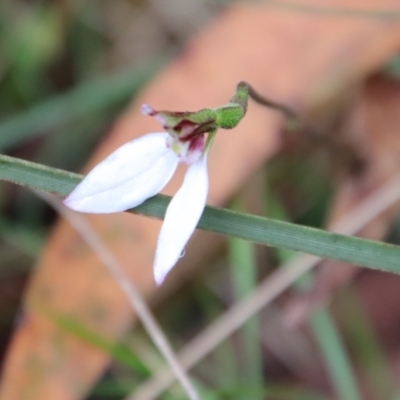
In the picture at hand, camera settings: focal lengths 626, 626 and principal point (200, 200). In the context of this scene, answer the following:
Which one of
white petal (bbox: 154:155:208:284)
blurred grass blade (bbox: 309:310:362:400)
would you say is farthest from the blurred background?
white petal (bbox: 154:155:208:284)

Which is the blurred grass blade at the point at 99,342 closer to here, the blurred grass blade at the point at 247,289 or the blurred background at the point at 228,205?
the blurred background at the point at 228,205

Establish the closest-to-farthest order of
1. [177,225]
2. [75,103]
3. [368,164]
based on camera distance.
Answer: [177,225] < [368,164] < [75,103]

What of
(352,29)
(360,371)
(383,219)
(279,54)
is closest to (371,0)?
(352,29)

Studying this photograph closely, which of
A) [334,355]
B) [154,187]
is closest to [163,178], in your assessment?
[154,187]

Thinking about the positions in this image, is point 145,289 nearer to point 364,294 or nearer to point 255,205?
point 255,205

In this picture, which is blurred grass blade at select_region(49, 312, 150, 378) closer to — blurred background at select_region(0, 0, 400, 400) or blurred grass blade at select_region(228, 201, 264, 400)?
blurred background at select_region(0, 0, 400, 400)

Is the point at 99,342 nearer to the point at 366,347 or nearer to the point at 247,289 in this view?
the point at 247,289

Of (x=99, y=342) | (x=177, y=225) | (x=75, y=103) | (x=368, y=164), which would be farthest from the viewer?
(x=75, y=103)
